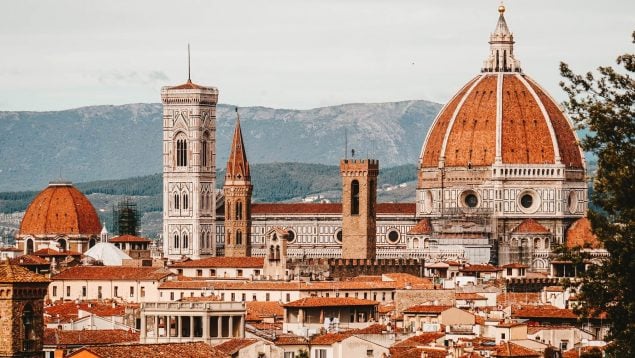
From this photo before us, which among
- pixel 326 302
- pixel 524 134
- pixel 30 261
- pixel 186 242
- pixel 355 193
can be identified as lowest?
pixel 326 302

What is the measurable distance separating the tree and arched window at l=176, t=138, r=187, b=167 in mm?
128281

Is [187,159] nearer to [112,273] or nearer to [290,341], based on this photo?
[112,273]

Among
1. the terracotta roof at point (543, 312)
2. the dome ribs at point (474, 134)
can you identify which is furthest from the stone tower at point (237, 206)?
the terracotta roof at point (543, 312)

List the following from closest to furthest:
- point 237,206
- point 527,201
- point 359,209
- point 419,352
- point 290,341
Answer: point 419,352, point 290,341, point 359,209, point 237,206, point 527,201

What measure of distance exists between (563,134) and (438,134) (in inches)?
341

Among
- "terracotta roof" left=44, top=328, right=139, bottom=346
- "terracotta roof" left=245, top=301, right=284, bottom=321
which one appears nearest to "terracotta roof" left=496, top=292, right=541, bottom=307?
"terracotta roof" left=245, top=301, right=284, bottom=321

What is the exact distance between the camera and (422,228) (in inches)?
6270

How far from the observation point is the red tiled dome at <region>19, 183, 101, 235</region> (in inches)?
6742

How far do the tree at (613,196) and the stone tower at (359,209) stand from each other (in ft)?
336

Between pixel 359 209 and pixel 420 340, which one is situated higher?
pixel 359 209

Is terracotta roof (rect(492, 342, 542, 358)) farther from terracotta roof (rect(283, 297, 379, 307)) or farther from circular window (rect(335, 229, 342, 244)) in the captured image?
circular window (rect(335, 229, 342, 244))

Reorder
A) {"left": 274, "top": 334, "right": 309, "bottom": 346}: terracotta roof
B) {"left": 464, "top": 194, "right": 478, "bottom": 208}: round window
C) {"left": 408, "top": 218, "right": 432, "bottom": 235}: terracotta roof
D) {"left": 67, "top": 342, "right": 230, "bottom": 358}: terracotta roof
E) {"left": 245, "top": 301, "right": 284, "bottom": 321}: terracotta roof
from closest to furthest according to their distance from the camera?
{"left": 67, "top": 342, "right": 230, "bottom": 358}: terracotta roof, {"left": 274, "top": 334, "right": 309, "bottom": 346}: terracotta roof, {"left": 245, "top": 301, "right": 284, "bottom": 321}: terracotta roof, {"left": 408, "top": 218, "right": 432, "bottom": 235}: terracotta roof, {"left": 464, "top": 194, "right": 478, "bottom": 208}: round window

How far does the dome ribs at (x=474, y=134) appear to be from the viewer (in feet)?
528

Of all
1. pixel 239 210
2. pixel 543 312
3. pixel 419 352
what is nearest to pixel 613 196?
pixel 419 352
